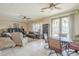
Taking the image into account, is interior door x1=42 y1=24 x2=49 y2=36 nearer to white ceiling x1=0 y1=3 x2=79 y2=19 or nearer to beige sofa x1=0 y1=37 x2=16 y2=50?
white ceiling x1=0 y1=3 x2=79 y2=19

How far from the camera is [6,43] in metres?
1.88

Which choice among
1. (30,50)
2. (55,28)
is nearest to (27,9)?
(55,28)

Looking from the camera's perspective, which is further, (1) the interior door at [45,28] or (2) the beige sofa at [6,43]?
(1) the interior door at [45,28]

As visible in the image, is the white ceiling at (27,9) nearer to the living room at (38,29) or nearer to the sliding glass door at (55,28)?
the living room at (38,29)

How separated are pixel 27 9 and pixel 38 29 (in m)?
0.41

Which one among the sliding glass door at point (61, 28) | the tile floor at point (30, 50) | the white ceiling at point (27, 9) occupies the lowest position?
the tile floor at point (30, 50)

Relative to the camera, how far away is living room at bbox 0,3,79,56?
183 centimetres

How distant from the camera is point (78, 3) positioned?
1.81 metres

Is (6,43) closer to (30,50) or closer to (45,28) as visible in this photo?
(30,50)

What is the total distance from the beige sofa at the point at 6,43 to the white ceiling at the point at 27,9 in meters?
0.41

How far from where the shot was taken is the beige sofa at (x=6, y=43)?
184 cm

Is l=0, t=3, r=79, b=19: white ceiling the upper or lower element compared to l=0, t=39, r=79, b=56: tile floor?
upper

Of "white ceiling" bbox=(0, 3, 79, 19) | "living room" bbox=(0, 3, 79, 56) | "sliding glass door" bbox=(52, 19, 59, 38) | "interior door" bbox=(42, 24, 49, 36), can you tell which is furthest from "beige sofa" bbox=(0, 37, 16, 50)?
"sliding glass door" bbox=(52, 19, 59, 38)

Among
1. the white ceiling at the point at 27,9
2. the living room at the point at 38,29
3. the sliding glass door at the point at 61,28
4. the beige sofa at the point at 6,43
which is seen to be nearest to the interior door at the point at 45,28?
the living room at the point at 38,29
